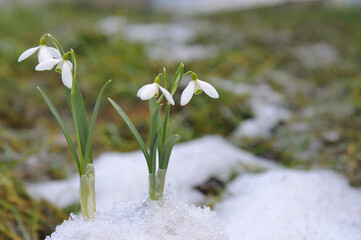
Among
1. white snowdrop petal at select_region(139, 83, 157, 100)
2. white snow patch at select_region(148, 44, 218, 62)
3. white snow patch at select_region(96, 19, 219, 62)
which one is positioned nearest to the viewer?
white snowdrop petal at select_region(139, 83, 157, 100)

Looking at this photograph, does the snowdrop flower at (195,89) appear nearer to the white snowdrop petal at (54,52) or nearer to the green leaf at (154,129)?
the green leaf at (154,129)

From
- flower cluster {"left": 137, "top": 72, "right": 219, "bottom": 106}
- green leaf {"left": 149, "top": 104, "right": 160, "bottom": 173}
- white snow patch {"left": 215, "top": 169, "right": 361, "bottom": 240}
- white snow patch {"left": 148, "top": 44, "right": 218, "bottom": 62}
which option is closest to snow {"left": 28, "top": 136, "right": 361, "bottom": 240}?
white snow patch {"left": 215, "top": 169, "right": 361, "bottom": 240}

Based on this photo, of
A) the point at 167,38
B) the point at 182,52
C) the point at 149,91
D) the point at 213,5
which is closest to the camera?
the point at 149,91

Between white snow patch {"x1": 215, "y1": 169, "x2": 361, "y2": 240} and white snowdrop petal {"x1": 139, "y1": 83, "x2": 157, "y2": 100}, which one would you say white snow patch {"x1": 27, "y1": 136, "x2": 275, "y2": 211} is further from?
white snowdrop petal {"x1": 139, "y1": 83, "x2": 157, "y2": 100}

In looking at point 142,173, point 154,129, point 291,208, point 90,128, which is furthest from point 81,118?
point 291,208

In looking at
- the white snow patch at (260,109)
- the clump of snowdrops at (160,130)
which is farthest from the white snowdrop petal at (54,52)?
the white snow patch at (260,109)

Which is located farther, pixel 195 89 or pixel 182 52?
pixel 182 52

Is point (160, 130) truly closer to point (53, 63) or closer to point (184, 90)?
point (184, 90)

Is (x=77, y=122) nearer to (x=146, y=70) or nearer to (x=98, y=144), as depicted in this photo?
(x=98, y=144)
